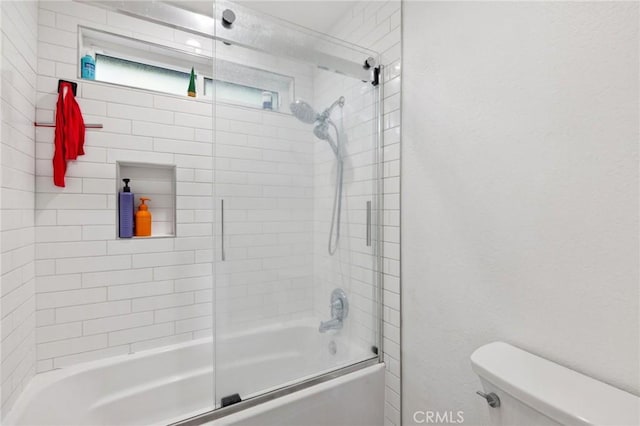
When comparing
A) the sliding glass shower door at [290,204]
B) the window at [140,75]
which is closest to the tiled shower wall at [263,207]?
→ the sliding glass shower door at [290,204]

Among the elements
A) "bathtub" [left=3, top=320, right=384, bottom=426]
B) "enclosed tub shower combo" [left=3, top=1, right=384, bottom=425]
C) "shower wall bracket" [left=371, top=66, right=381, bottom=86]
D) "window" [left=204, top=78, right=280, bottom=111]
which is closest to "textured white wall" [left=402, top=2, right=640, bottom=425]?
"shower wall bracket" [left=371, top=66, right=381, bottom=86]

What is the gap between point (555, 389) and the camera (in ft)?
2.63

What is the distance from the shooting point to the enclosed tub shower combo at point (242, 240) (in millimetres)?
1298

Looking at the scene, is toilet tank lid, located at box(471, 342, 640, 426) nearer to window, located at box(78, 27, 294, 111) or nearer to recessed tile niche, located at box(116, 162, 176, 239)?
window, located at box(78, 27, 294, 111)

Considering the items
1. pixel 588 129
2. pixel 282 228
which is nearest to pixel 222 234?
pixel 282 228

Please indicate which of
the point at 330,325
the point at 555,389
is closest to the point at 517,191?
the point at 555,389

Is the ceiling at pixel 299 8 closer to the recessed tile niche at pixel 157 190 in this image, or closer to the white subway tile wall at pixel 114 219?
the white subway tile wall at pixel 114 219

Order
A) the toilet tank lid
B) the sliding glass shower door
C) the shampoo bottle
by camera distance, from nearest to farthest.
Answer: the toilet tank lid, the sliding glass shower door, the shampoo bottle

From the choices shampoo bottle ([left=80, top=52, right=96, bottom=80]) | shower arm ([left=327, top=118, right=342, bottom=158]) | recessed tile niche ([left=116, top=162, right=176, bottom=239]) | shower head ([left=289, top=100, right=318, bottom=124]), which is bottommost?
recessed tile niche ([left=116, top=162, right=176, bottom=239])

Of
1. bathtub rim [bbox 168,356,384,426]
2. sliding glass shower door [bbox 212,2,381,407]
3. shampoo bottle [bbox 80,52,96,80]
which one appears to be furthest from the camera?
shampoo bottle [bbox 80,52,96,80]

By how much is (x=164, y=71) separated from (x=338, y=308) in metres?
1.97

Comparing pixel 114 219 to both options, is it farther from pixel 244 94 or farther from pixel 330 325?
pixel 330 325

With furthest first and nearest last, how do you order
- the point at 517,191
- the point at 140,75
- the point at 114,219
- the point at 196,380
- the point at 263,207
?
1. the point at 140,75
2. the point at 196,380
3. the point at 114,219
4. the point at 263,207
5. the point at 517,191

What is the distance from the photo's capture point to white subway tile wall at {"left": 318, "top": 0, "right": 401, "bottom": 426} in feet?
5.13
